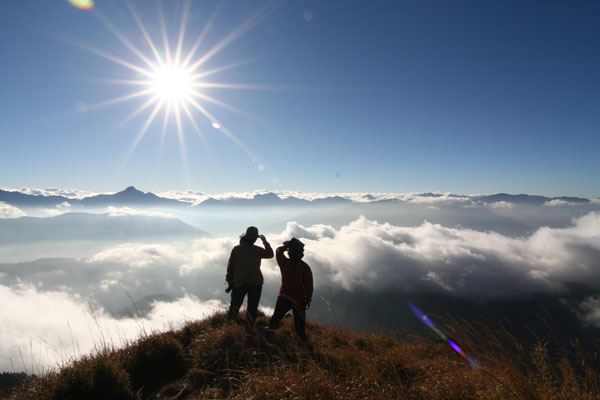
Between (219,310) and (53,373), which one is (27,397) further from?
(219,310)

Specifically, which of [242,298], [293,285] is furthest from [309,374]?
[242,298]

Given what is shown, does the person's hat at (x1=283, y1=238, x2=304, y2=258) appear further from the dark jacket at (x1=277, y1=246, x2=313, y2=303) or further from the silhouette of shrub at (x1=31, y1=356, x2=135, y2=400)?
the silhouette of shrub at (x1=31, y1=356, x2=135, y2=400)

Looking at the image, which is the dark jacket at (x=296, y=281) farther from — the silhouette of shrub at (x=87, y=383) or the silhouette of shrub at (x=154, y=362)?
the silhouette of shrub at (x=87, y=383)

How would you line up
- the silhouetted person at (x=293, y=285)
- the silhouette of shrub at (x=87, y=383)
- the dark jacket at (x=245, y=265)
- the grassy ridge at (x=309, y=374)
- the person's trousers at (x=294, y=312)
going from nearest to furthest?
the grassy ridge at (x=309, y=374)
the silhouette of shrub at (x=87, y=383)
the person's trousers at (x=294, y=312)
the silhouetted person at (x=293, y=285)
the dark jacket at (x=245, y=265)

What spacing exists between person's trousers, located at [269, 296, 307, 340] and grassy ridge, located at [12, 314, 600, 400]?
422mm

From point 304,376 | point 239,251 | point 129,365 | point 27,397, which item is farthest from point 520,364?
point 27,397

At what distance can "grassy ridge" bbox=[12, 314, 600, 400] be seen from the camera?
117 inches

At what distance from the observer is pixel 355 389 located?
3.14 metres

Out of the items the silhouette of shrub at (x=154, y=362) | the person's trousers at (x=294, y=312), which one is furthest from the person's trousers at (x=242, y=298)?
the silhouette of shrub at (x=154, y=362)

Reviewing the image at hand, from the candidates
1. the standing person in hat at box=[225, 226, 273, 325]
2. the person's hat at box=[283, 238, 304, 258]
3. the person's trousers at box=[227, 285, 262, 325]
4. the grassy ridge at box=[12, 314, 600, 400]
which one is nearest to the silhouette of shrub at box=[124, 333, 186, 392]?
the grassy ridge at box=[12, 314, 600, 400]

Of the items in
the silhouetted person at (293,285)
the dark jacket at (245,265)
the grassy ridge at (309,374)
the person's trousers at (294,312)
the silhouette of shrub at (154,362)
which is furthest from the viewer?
the dark jacket at (245,265)

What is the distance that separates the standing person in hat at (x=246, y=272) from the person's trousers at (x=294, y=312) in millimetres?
933

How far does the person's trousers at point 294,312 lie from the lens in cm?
601

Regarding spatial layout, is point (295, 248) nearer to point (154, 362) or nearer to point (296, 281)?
point (296, 281)
